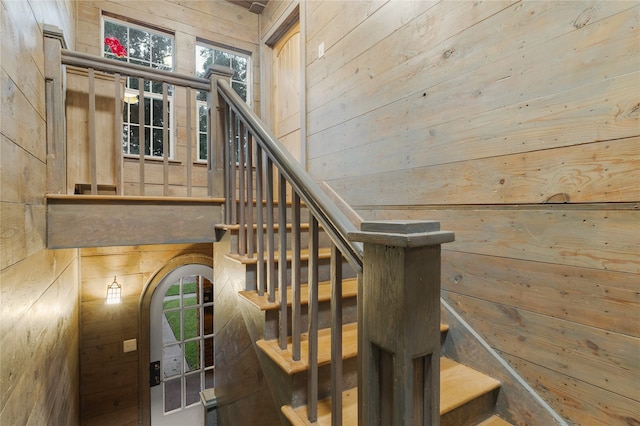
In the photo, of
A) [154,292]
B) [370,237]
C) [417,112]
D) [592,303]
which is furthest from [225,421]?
[417,112]

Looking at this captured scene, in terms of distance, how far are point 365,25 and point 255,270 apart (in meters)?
1.78

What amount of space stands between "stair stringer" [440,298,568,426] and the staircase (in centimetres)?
3

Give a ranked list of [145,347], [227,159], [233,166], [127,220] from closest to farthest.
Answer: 1. [127,220]
2. [233,166]
3. [227,159]
4. [145,347]

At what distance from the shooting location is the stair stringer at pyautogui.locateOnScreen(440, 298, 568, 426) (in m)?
1.30

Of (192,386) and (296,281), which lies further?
(192,386)

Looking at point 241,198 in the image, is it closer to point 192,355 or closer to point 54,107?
point 54,107

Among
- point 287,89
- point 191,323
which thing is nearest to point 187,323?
point 191,323

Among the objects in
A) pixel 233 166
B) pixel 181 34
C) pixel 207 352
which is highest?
pixel 181 34

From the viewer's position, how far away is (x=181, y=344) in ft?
11.9

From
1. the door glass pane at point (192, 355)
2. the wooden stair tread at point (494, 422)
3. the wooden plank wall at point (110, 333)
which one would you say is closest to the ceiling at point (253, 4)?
the wooden plank wall at point (110, 333)

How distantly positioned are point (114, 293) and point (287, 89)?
2.72m

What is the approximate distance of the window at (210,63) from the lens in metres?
3.70

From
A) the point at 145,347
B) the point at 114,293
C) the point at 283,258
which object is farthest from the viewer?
the point at 145,347

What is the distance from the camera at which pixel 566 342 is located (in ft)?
4.02
